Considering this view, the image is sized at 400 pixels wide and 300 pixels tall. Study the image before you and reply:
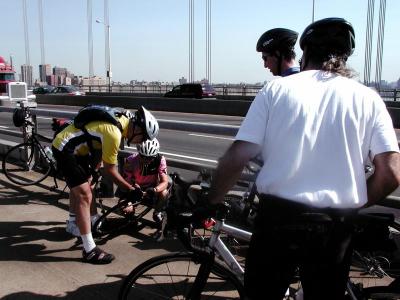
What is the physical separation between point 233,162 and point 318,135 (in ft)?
1.29

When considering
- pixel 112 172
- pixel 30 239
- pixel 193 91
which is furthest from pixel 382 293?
pixel 193 91

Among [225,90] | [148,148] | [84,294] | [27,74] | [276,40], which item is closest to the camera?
[84,294]

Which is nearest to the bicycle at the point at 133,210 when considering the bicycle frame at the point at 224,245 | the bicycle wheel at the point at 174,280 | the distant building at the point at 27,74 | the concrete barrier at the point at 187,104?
the bicycle wheel at the point at 174,280

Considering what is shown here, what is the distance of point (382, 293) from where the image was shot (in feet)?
9.31

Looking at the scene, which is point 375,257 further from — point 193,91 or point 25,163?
point 193,91

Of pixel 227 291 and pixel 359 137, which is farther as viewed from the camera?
pixel 227 291

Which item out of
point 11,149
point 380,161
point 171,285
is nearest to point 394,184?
point 380,161

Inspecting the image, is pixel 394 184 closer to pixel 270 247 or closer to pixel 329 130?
pixel 329 130

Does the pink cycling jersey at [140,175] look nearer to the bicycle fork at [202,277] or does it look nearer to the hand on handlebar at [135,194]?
the hand on handlebar at [135,194]

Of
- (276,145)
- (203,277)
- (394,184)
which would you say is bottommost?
(203,277)

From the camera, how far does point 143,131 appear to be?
4387mm

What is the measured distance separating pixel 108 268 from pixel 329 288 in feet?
8.39

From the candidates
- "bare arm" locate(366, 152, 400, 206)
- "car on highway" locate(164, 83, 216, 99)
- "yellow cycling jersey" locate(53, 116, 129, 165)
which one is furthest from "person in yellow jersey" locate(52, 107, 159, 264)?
"car on highway" locate(164, 83, 216, 99)

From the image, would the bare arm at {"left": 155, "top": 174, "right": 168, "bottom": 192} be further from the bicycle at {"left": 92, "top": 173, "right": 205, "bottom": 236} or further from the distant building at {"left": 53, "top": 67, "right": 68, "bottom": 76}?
the distant building at {"left": 53, "top": 67, "right": 68, "bottom": 76}
